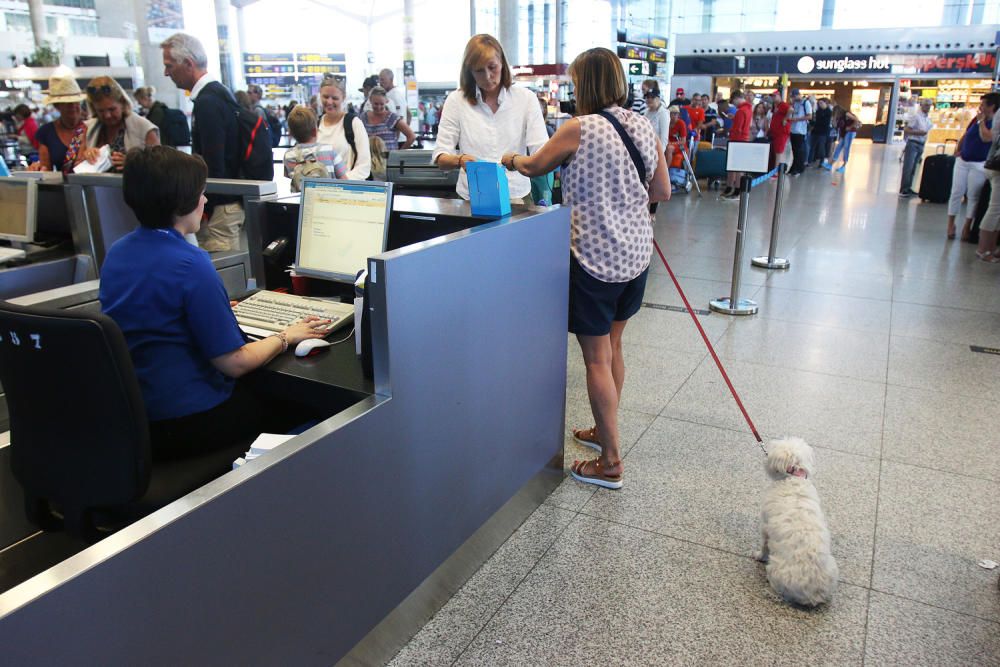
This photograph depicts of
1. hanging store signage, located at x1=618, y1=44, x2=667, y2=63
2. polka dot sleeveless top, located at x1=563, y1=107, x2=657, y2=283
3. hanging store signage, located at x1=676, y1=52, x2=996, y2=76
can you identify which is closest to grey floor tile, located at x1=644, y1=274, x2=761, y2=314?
polka dot sleeveless top, located at x1=563, y1=107, x2=657, y2=283

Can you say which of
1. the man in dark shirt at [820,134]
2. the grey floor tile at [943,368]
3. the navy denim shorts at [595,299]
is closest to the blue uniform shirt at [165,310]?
the navy denim shorts at [595,299]

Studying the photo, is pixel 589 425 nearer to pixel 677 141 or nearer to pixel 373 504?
pixel 373 504

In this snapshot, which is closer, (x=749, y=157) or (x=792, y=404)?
(x=792, y=404)

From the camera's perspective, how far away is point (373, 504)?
168cm

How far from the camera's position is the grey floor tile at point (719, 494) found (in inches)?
93.0

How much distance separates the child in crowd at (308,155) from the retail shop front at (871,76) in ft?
55.0

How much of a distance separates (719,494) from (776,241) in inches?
154

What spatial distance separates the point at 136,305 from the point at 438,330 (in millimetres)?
713

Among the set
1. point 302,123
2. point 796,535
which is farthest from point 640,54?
point 796,535

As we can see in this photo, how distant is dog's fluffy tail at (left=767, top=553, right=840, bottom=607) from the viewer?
6.37 ft

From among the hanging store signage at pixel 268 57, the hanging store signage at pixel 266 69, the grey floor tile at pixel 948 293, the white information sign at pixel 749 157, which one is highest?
the hanging store signage at pixel 268 57

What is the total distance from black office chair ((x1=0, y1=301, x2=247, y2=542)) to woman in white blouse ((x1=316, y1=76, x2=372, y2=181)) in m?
3.04

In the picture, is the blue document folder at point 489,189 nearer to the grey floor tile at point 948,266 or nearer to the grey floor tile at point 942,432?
the grey floor tile at point 942,432

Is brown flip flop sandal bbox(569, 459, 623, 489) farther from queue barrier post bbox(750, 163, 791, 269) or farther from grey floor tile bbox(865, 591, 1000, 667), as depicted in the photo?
queue barrier post bbox(750, 163, 791, 269)
